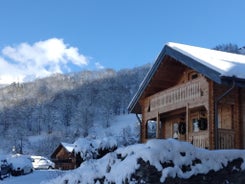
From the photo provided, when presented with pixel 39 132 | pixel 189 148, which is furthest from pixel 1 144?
pixel 189 148

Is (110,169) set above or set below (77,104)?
below

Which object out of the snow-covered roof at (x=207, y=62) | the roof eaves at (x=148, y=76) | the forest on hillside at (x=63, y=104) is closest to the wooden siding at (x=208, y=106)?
the snow-covered roof at (x=207, y=62)

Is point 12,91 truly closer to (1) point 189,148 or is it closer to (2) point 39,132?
(2) point 39,132

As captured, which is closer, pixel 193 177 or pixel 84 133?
pixel 193 177

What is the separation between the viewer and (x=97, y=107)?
559ft

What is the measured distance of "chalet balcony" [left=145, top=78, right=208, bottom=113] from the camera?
18.6m

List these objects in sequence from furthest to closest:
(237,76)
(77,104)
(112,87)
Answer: (112,87) < (77,104) < (237,76)

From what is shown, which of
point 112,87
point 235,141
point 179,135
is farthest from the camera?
point 112,87

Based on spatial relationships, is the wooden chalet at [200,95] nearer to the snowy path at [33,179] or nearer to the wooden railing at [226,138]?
the wooden railing at [226,138]

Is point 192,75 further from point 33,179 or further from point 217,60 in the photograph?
point 33,179

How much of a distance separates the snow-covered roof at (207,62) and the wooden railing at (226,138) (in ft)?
6.99

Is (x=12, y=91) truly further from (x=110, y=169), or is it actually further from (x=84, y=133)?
(x=110, y=169)

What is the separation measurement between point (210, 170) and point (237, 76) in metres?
4.56

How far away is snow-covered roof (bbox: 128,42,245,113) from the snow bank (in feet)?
11.1
